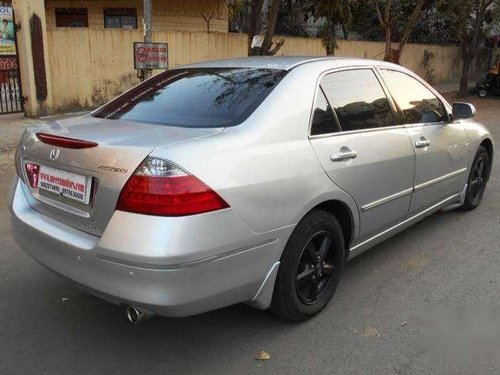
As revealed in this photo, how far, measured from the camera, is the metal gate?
10.1m

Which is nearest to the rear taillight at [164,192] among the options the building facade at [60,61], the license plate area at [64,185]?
the license plate area at [64,185]

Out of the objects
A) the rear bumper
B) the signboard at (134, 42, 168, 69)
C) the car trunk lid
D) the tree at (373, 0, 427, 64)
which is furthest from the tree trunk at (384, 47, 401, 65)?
the rear bumper

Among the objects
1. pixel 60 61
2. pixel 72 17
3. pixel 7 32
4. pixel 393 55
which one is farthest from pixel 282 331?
pixel 72 17

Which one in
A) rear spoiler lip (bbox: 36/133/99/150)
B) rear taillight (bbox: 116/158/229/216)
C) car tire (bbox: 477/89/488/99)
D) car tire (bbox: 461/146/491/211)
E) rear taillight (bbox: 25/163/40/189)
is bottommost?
car tire (bbox: 477/89/488/99)

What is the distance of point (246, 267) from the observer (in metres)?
2.76

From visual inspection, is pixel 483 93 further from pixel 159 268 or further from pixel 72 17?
pixel 159 268

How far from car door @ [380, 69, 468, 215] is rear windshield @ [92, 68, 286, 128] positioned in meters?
1.22

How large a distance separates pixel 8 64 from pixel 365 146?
880 centimetres

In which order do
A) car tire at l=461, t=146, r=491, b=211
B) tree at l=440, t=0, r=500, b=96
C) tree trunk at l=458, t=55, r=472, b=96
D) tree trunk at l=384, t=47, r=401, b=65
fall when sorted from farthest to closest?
tree trunk at l=458, t=55, r=472, b=96, tree at l=440, t=0, r=500, b=96, tree trunk at l=384, t=47, r=401, b=65, car tire at l=461, t=146, r=491, b=211

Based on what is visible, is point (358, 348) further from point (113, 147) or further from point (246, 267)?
point (113, 147)

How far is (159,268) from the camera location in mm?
2465

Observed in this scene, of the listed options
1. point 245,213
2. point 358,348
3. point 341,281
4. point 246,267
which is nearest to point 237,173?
point 245,213

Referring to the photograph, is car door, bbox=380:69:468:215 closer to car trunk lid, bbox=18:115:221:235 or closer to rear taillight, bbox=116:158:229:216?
car trunk lid, bbox=18:115:221:235

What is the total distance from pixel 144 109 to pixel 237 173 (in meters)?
1.11
